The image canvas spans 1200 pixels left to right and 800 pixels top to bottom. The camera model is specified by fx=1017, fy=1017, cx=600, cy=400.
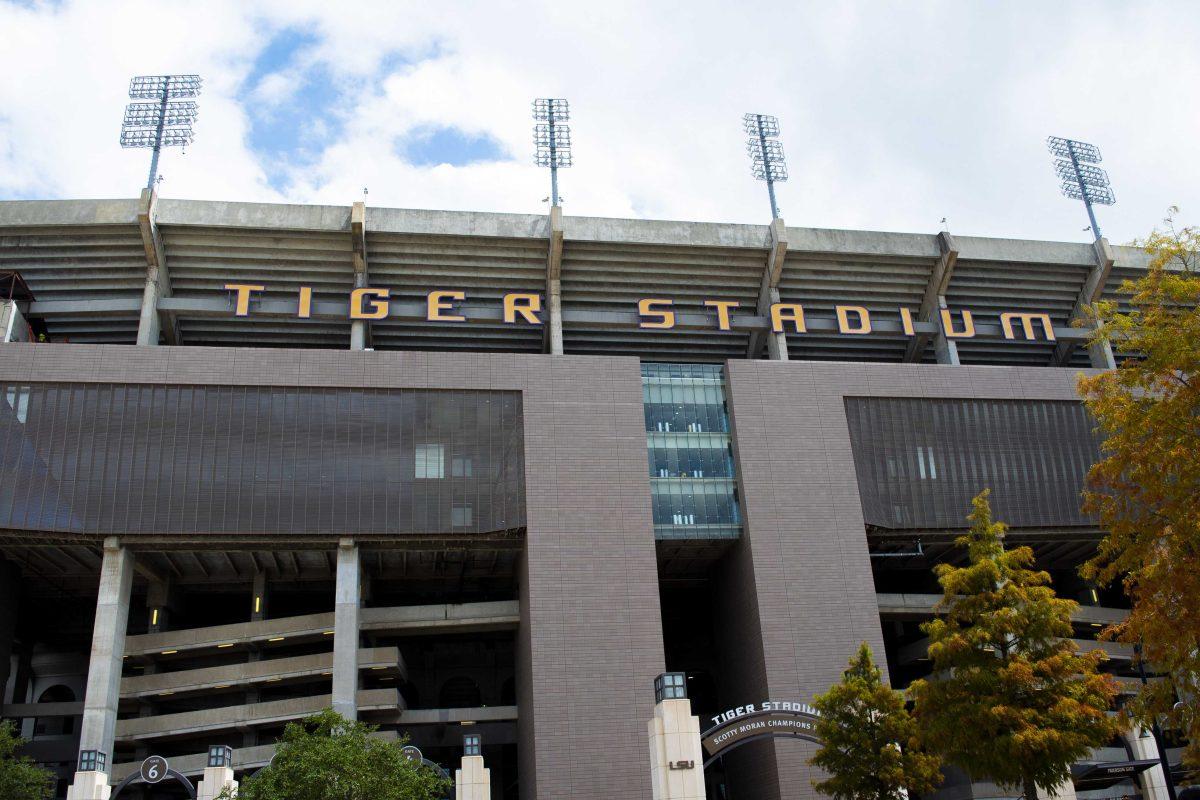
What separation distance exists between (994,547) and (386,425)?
105ft

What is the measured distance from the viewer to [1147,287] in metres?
22.1

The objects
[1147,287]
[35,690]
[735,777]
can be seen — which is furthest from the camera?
[35,690]

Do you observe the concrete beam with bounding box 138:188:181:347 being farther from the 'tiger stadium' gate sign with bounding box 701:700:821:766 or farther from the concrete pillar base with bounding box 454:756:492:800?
the 'tiger stadium' gate sign with bounding box 701:700:821:766

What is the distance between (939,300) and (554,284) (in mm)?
24206

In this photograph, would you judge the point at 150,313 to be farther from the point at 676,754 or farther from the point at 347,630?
the point at 676,754

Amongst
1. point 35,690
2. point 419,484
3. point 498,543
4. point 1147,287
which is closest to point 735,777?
point 498,543

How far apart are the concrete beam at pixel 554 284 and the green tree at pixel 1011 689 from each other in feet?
102

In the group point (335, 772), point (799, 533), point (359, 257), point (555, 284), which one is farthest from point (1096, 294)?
point (335, 772)

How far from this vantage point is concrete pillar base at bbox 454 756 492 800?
131 ft

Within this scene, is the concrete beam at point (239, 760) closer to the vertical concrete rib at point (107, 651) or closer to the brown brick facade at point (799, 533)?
the vertical concrete rib at point (107, 651)

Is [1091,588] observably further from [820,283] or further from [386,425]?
[386,425]

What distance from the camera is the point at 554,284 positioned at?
60875 mm

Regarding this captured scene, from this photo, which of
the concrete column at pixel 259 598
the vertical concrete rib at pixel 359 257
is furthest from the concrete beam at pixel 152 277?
the concrete column at pixel 259 598

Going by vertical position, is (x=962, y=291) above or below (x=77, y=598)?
above
